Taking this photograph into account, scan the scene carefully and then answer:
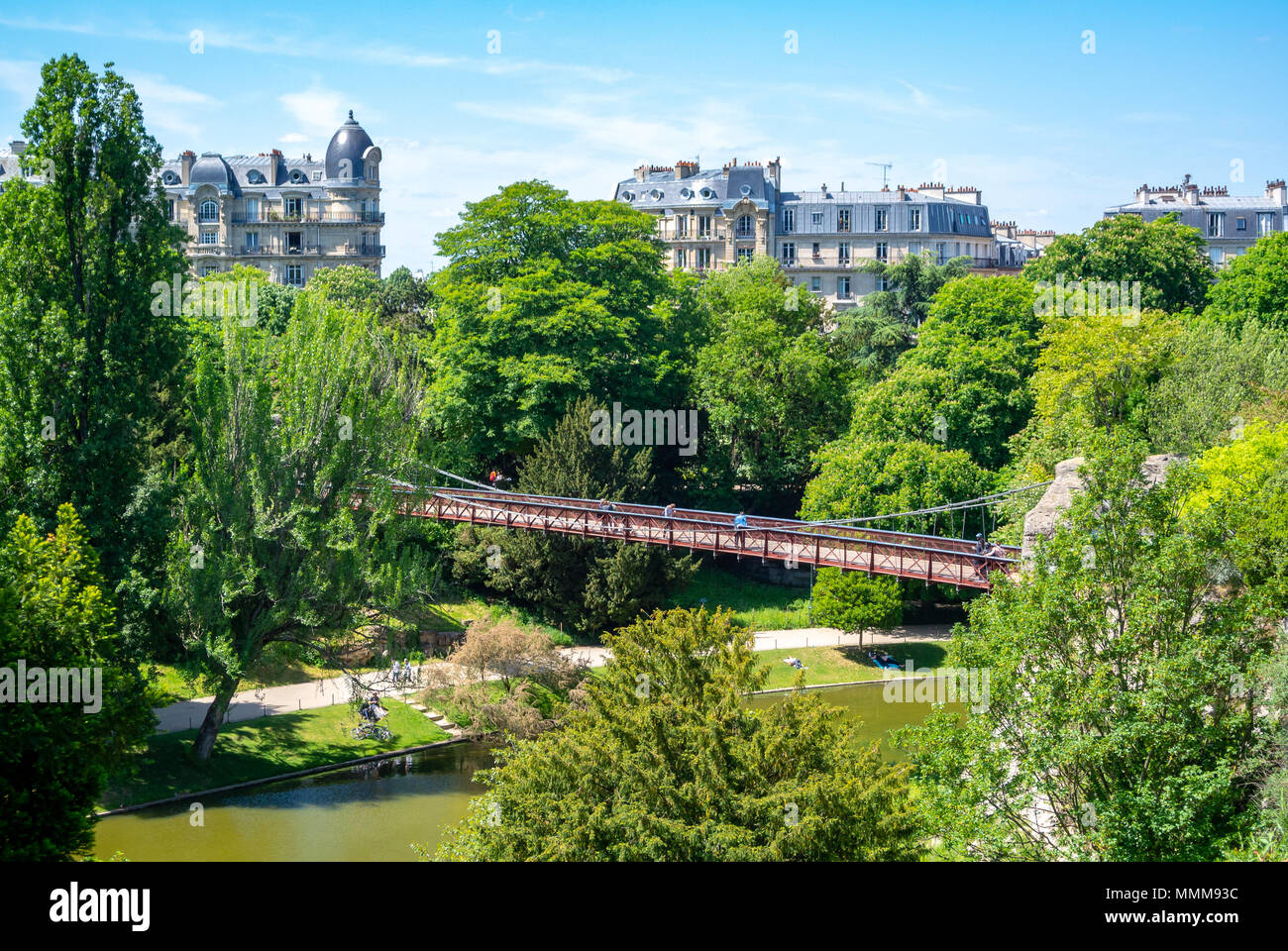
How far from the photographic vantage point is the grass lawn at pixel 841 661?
36.4 m

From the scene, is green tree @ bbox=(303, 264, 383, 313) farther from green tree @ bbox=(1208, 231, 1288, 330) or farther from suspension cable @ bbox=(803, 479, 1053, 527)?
green tree @ bbox=(1208, 231, 1288, 330)

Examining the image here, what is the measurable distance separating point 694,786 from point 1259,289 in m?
40.0

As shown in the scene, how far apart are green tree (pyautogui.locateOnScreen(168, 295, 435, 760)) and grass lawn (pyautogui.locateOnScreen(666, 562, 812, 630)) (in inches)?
533

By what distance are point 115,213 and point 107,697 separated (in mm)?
10848

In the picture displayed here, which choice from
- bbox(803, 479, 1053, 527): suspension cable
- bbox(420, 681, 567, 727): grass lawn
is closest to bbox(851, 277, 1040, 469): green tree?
bbox(803, 479, 1053, 527): suspension cable

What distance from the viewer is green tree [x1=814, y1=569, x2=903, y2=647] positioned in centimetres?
3759

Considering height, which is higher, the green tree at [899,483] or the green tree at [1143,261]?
the green tree at [1143,261]

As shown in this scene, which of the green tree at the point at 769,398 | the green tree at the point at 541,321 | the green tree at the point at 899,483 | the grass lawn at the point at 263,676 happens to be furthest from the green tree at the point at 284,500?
the green tree at the point at 769,398

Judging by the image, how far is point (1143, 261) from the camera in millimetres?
52094

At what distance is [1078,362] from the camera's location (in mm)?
39656

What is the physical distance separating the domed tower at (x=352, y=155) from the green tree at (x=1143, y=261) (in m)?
47.5

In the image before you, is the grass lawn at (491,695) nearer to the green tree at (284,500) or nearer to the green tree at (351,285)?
the green tree at (284,500)
